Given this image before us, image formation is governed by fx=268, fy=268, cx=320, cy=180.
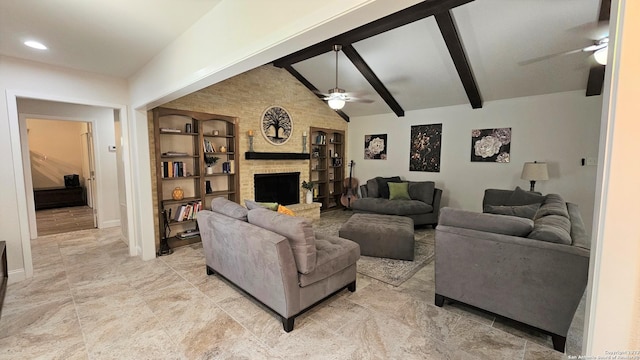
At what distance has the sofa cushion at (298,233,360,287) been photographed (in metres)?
2.22

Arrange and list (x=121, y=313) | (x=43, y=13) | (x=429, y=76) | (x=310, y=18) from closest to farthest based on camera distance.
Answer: (x=310, y=18) < (x=43, y=13) < (x=121, y=313) < (x=429, y=76)

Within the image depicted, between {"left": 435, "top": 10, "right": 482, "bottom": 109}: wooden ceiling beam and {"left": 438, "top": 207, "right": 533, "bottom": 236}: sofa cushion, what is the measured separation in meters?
2.51

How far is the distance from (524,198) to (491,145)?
1.38 metres

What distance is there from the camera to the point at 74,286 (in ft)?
9.43

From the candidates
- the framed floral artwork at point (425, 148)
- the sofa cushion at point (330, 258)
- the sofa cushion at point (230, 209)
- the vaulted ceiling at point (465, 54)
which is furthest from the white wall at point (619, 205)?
the framed floral artwork at point (425, 148)

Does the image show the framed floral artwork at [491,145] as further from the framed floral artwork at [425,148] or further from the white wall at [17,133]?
the white wall at [17,133]

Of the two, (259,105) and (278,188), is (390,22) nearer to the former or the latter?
(259,105)

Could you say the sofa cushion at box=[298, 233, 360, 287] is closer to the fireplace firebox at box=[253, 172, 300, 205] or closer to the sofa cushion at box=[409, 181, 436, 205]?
the fireplace firebox at box=[253, 172, 300, 205]

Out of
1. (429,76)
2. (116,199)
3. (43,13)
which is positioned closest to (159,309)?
(43,13)

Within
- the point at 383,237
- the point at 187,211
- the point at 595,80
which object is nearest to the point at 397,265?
the point at 383,237

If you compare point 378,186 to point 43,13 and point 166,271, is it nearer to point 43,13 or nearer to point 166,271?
point 166,271

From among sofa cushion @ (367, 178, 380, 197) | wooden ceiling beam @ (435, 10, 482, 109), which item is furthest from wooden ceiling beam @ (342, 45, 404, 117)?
sofa cushion @ (367, 178, 380, 197)

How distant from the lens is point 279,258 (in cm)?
200

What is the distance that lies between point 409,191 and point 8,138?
233 inches
